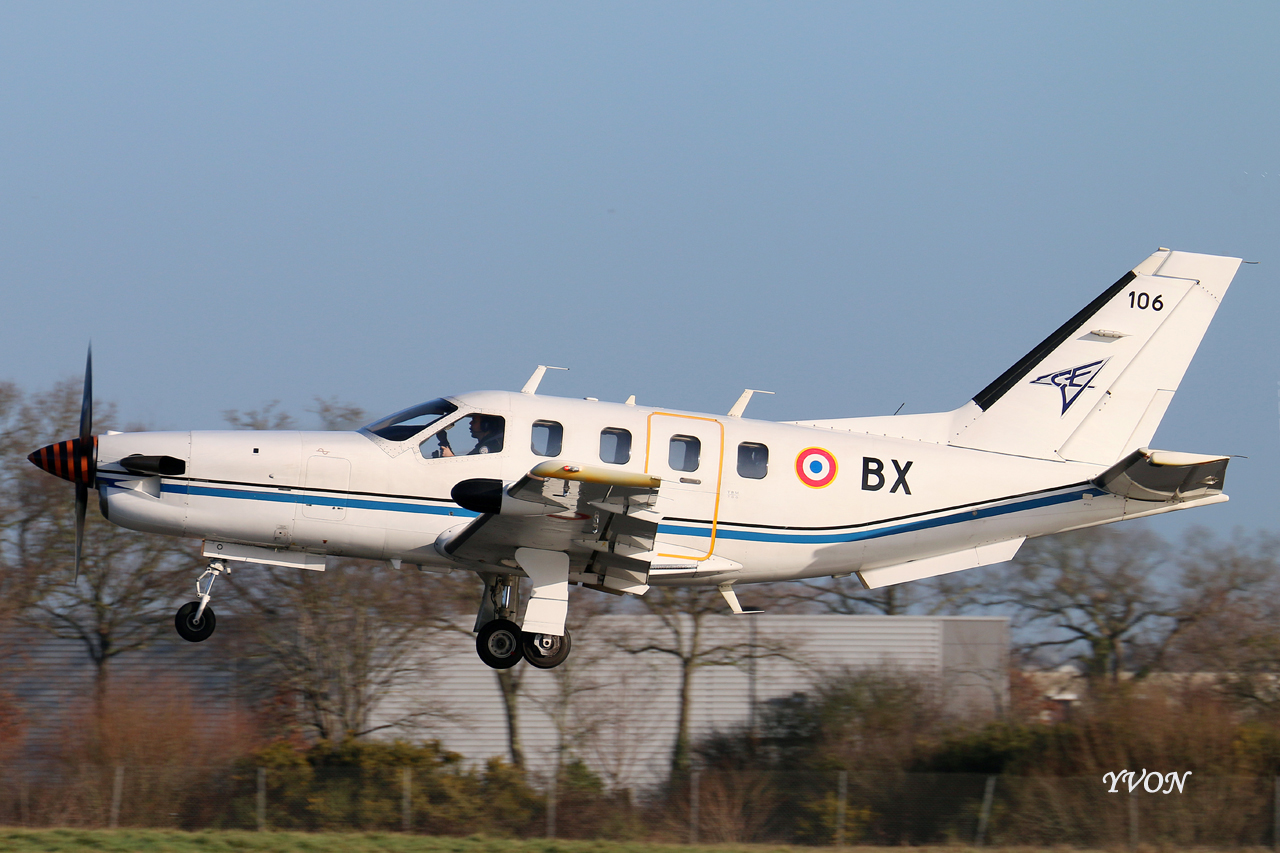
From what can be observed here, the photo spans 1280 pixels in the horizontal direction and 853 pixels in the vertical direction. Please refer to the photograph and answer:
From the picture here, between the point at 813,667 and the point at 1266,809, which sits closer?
the point at 1266,809

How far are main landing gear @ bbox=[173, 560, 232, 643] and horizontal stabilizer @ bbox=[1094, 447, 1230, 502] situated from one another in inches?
374

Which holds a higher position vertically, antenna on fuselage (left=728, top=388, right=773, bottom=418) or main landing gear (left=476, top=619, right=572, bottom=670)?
antenna on fuselage (left=728, top=388, right=773, bottom=418)

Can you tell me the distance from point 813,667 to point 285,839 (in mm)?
12889

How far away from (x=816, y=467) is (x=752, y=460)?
0.76 m

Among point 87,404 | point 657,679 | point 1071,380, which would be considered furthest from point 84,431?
point 657,679

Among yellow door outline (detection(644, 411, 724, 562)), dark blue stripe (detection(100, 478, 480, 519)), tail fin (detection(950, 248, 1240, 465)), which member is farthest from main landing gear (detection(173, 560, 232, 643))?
tail fin (detection(950, 248, 1240, 465))

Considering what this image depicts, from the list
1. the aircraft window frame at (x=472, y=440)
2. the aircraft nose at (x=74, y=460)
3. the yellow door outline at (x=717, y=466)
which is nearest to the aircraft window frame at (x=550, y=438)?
the aircraft window frame at (x=472, y=440)

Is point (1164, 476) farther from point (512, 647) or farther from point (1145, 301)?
point (512, 647)

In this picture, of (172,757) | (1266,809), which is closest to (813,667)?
(1266,809)

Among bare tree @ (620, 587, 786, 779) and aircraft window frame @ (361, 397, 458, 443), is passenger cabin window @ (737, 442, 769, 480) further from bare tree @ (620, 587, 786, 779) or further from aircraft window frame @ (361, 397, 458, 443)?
bare tree @ (620, 587, 786, 779)

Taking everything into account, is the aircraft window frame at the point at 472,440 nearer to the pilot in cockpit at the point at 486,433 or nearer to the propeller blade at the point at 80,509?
the pilot in cockpit at the point at 486,433

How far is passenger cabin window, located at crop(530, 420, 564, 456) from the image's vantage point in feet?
41.0

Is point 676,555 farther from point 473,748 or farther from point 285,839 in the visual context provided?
point 473,748

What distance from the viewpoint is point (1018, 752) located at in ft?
70.5
